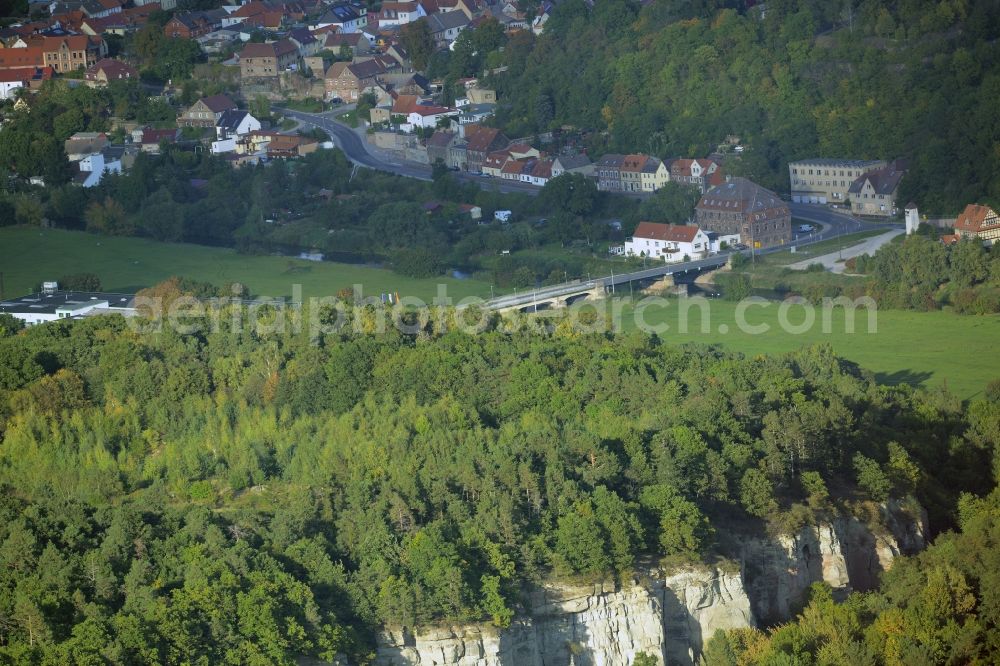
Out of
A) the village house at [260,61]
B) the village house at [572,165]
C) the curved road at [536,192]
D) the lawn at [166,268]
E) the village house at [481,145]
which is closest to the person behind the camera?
the curved road at [536,192]


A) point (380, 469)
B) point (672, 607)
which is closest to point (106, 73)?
point (380, 469)

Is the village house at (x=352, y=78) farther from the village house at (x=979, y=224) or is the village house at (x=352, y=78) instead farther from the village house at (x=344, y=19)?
the village house at (x=979, y=224)

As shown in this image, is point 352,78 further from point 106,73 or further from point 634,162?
point 634,162

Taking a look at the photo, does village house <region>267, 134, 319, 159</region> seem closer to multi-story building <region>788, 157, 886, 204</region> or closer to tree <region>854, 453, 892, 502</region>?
multi-story building <region>788, 157, 886, 204</region>

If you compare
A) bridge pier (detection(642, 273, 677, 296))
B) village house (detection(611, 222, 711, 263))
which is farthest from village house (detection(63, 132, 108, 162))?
bridge pier (detection(642, 273, 677, 296))

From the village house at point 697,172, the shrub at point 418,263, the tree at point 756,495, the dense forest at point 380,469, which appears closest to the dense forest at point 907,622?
Result: the tree at point 756,495

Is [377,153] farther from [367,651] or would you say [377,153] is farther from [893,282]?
[367,651]
